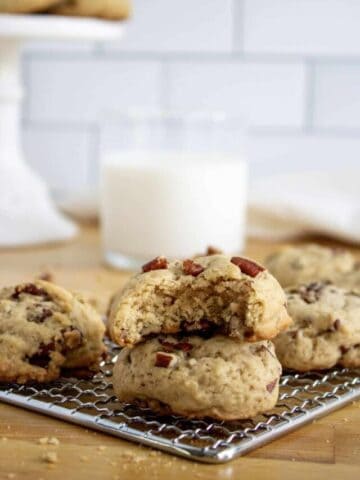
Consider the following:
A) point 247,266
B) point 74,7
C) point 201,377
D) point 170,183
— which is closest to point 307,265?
point 170,183

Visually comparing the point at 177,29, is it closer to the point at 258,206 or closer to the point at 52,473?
the point at 258,206

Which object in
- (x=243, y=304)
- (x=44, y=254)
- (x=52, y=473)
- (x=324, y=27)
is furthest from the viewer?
(x=324, y=27)

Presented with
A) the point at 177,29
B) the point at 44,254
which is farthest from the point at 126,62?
the point at 44,254

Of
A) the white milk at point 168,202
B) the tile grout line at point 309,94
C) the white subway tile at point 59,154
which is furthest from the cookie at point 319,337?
the white subway tile at point 59,154

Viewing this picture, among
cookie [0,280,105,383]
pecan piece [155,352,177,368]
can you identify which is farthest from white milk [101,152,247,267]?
pecan piece [155,352,177,368]

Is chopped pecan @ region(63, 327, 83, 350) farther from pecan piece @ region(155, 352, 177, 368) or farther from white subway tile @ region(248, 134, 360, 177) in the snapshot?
white subway tile @ region(248, 134, 360, 177)
